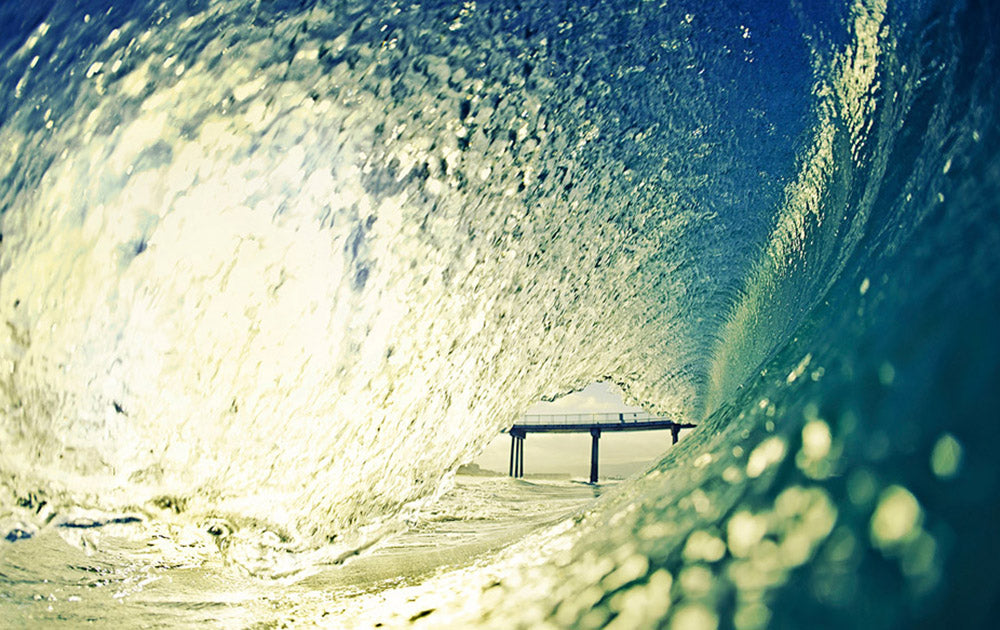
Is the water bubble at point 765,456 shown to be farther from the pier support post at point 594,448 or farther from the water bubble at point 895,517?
the pier support post at point 594,448

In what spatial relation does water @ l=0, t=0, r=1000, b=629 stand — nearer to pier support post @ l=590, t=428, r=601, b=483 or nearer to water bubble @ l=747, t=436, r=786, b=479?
water bubble @ l=747, t=436, r=786, b=479

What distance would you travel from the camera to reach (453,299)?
3207 millimetres

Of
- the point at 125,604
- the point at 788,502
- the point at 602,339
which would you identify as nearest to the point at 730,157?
the point at 602,339

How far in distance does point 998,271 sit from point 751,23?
3232 millimetres

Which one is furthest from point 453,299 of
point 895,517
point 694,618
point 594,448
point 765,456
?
point 594,448

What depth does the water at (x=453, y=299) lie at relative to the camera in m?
0.86

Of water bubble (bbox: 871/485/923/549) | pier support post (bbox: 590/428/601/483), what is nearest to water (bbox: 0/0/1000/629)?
water bubble (bbox: 871/485/923/549)

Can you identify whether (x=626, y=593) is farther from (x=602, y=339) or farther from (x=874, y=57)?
(x=602, y=339)

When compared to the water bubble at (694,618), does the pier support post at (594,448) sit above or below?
below

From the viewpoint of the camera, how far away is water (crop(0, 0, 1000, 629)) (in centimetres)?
86

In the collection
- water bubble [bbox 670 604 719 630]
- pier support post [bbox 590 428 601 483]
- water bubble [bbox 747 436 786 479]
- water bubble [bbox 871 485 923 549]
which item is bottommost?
pier support post [bbox 590 428 601 483]

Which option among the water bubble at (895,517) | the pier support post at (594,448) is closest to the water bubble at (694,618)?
the water bubble at (895,517)

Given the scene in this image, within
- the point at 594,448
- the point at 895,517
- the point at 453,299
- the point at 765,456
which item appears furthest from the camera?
the point at 594,448

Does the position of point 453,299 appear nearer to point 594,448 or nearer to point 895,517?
point 895,517
